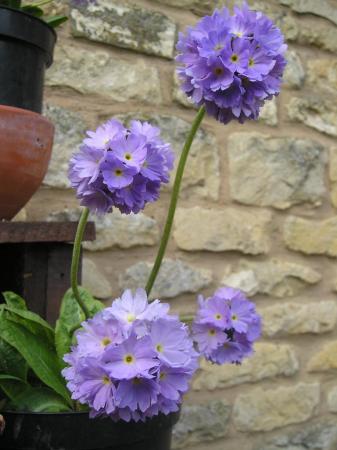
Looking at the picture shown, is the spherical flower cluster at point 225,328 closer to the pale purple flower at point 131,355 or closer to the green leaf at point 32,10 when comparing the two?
the pale purple flower at point 131,355

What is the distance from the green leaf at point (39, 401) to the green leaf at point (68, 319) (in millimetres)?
64

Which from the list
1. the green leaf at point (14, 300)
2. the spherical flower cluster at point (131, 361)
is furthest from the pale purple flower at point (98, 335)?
the green leaf at point (14, 300)

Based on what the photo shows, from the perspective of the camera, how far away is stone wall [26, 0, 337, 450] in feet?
5.69

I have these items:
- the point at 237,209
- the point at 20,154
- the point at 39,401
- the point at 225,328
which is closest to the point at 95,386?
the point at 39,401

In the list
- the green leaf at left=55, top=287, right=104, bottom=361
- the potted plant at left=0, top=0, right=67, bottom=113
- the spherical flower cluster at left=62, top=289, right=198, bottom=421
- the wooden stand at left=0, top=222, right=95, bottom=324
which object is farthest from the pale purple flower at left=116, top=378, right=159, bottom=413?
the potted plant at left=0, top=0, right=67, bottom=113

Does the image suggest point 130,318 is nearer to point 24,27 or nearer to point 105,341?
point 105,341

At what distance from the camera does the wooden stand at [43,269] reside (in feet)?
3.93

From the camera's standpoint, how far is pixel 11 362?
108 cm

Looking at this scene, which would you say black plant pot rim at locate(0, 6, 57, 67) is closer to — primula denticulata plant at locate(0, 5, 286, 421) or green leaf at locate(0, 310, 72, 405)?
primula denticulata plant at locate(0, 5, 286, 421)

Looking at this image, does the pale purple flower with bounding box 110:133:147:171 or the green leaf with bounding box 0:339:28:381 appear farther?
the green leaf with bounding box 0:339:28:381

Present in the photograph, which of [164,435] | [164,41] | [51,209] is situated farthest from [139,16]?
[164,435]

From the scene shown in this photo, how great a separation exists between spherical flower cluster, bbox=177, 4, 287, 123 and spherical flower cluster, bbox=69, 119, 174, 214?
0.12 meters

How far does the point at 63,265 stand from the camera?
4.12 feet

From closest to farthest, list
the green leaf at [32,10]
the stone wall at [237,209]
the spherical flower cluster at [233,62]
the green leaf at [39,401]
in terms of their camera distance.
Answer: the spherical flower cluster at [233,62] < the green leaf at [39,401] < the green leaf at [32,10] < the stone wall at [237,209]
